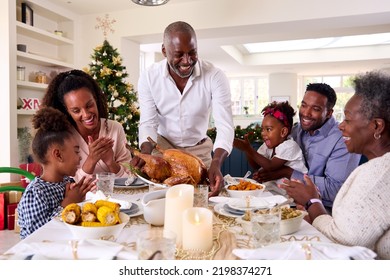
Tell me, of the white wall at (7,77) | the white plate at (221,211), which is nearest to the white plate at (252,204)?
the white plate at (221,211)

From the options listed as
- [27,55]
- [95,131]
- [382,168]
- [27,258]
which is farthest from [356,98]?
[27,55]

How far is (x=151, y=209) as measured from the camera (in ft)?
3.08

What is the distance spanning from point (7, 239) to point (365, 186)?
2.99 m

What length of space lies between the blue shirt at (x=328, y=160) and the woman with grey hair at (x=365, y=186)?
51 centimetres

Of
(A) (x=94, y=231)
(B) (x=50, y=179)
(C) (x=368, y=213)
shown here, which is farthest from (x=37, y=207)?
(C) (x=368, y=213)

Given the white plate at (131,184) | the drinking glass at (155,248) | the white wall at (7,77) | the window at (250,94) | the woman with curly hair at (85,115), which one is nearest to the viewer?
the drinking glass at (155,248)

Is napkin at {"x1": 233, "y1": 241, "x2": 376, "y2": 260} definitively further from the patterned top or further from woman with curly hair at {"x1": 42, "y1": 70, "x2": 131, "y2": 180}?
woman with curly hair at {"x1": 42, "y1": 70, "x2": 131, "y2": 180}

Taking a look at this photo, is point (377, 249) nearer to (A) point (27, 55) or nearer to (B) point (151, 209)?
(B) point (151, 209)

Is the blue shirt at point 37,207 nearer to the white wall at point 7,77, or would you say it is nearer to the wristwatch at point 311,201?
the wristwatch at point 311,201

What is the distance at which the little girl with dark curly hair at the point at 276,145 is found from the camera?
1.83m

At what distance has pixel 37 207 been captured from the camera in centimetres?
112

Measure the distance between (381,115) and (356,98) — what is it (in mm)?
94
